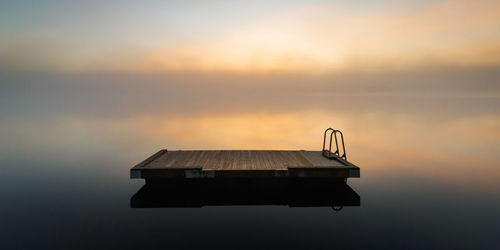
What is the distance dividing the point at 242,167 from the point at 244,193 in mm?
763

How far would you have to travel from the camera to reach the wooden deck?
8859 millimetres

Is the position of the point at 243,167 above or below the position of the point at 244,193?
above

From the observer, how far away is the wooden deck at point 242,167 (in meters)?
8.86

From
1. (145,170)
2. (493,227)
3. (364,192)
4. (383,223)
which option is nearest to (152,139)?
(145,170)

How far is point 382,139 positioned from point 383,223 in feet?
48.1

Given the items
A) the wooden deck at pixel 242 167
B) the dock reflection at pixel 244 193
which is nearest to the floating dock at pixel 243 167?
the wooden deck at pixel 242 167

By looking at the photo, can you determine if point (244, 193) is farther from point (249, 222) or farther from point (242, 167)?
point (249, 222)

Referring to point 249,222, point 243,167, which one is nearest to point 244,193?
point 243,167

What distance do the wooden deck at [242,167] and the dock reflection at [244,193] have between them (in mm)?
511

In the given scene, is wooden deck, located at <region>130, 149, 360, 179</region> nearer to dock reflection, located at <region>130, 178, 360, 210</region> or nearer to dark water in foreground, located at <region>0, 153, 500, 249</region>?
dock reflection, located at <region>130, 178, 360, 210</region>

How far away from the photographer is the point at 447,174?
12414 mm

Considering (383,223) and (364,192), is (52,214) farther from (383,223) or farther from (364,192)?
(364,192)

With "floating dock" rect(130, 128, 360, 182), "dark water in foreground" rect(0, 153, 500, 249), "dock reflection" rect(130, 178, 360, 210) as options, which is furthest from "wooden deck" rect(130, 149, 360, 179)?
"dark water in foreground" rect(0, 153, 500, 249)

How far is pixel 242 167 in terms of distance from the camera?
30.3 ft
